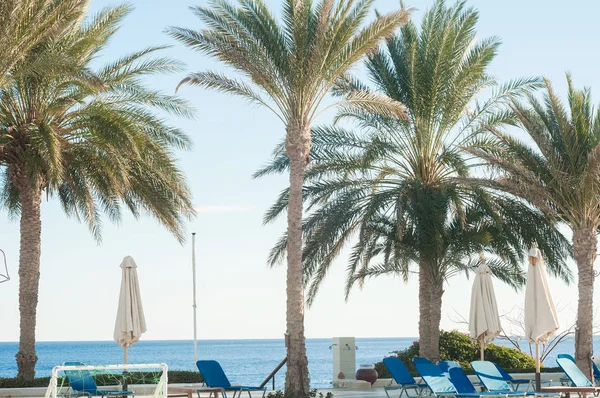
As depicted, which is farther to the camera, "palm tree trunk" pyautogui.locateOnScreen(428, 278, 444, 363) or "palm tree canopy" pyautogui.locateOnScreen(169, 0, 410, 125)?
"palm tree trunk" pyautogui.locateOnScreen(428, 278, 444, 363)

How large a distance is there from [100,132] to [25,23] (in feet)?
12.8

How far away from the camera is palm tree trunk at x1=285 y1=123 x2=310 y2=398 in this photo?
15859 mm

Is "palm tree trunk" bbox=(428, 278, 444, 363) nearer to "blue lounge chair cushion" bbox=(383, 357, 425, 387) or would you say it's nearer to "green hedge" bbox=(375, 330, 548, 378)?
"green hedge" bbox=(375, 330, 548, 378)

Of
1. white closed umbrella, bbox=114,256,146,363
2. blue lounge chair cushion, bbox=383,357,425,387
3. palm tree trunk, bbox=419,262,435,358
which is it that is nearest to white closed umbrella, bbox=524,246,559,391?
blue lounge chair cushion, bbox=383,357,425,387

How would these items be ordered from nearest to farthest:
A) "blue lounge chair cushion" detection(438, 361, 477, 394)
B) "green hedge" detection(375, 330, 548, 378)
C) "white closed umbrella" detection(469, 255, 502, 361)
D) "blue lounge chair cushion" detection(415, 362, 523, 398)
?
"blue lounge chair cushion" detection(438, 361, 477, 394) → "blue lounge chair cushion" detection(415, 362, 523, 398) → "white closed umbrella" detection(469, 255, 502, 361) → "green hedge" detection(375, 330, 548, 378)

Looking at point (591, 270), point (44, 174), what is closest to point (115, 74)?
point (44, 174)

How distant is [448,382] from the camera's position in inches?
595

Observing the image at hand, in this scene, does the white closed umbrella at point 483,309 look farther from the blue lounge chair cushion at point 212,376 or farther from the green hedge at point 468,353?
the green hedge at point 468,353

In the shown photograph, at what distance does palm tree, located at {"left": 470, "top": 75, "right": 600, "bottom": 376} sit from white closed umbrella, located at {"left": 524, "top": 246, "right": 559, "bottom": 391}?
4442 mm

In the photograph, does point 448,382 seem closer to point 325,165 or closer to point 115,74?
point 325,165

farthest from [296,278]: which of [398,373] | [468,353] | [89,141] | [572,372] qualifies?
[468,353]

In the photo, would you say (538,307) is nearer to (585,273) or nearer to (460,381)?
(460,381)

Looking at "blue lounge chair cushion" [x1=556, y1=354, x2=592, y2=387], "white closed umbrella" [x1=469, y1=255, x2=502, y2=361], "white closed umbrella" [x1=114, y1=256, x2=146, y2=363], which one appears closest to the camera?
"blue lounge chair cushion" [x1=556, y1=354, x2=592, y2=387]

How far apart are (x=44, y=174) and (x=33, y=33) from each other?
17.4ft
